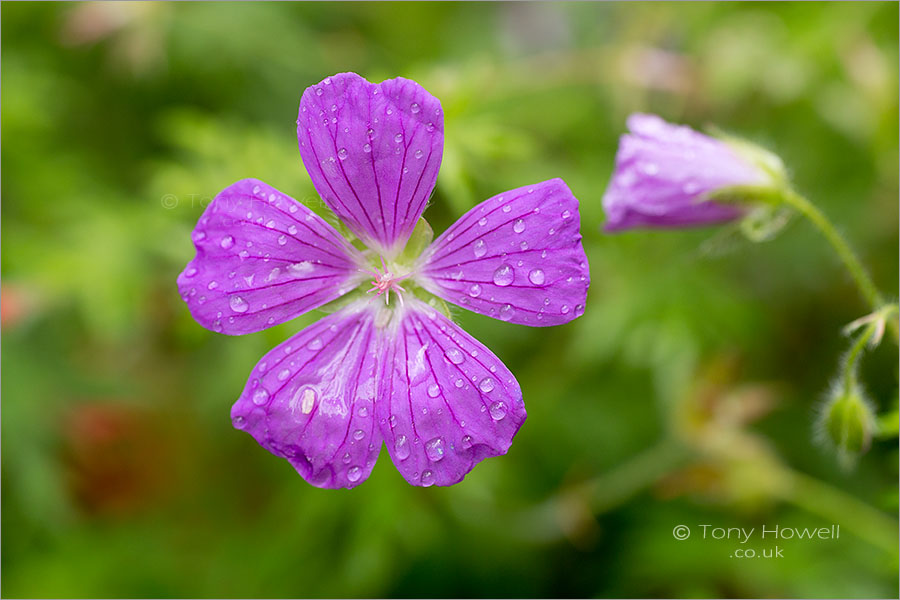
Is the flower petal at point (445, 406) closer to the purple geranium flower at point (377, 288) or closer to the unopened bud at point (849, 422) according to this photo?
the purple geranium flower at point (377, 288)

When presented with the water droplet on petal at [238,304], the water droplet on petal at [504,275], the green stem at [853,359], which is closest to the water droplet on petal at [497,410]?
the water droplet on petal at [504,275]

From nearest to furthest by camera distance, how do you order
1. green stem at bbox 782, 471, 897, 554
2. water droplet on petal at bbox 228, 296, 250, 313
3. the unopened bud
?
water droplet on petal at bbox 228, 296, 250, 313 < the unopened bud < green stem at bbox 782, 471, 897, 554

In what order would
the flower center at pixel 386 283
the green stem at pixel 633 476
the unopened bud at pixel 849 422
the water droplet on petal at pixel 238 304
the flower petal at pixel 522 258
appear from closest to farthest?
1. the flower petal at pixel 522 258
2. the water droplet on petal at pixel 238 304
3. the flower center at pixel 386 283
4. the unopened bud at pixel 849 422
5. the green stem at pixel 633 476

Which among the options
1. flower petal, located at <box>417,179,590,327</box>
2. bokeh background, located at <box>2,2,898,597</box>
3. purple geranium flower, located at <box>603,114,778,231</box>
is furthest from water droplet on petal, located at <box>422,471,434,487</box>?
bokeh background, located at <box>2,2,898,597</box>

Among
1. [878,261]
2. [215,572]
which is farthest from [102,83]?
[878,261]

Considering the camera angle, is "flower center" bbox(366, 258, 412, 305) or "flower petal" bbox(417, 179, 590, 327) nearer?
"flower petal" bbox(417, 179, 590, 327)

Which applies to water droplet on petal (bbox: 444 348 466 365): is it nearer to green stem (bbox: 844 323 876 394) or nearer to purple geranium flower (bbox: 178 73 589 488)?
purple geranium flower (bbox: 178 73 589 488)

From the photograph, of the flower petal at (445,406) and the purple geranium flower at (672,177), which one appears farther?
the purple geranium flower at (672,177)
